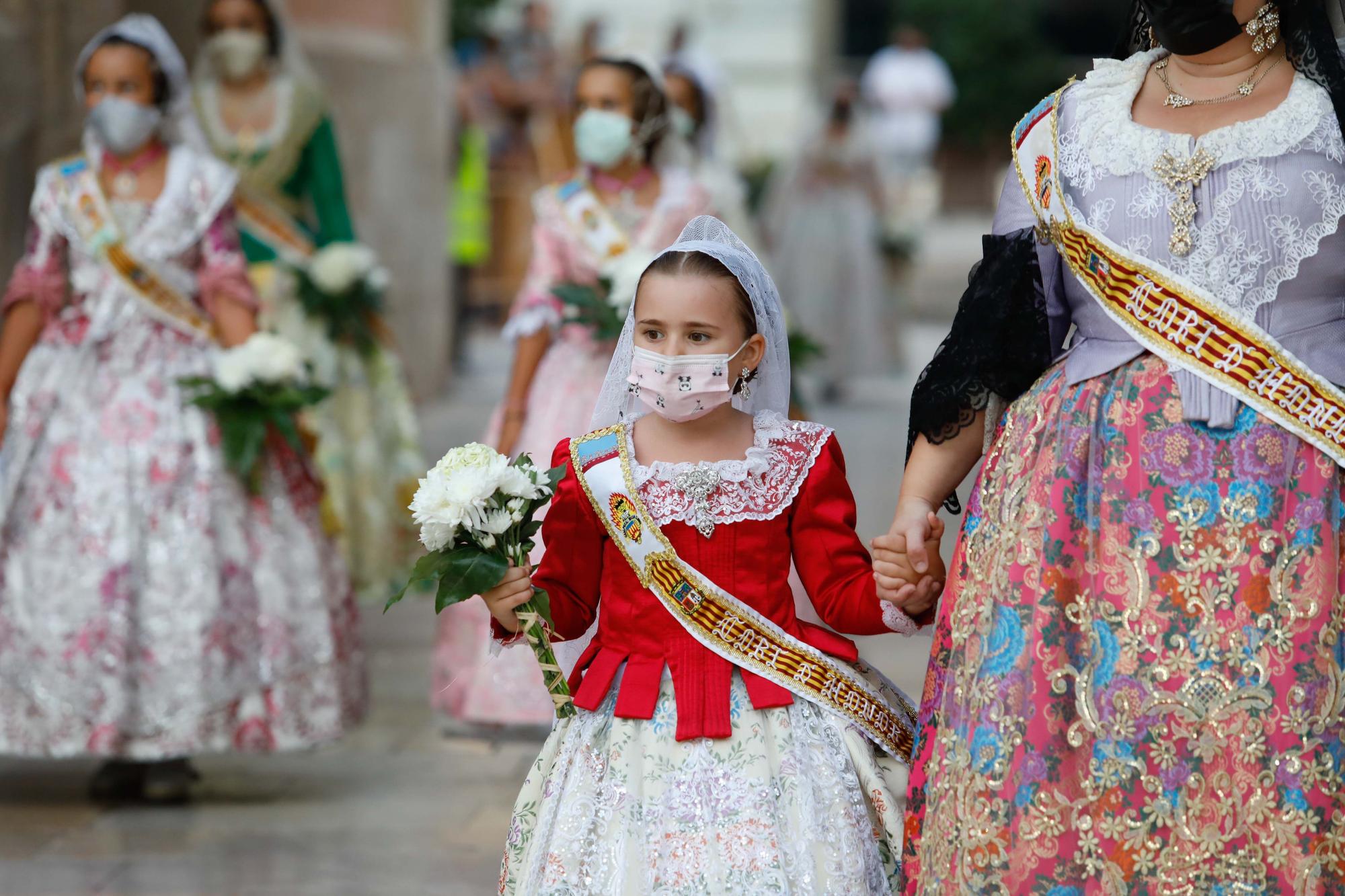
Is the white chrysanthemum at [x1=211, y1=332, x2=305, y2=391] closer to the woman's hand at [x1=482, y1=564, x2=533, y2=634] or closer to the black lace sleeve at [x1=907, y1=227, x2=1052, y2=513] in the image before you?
the woman's hand at [x1=482, y1=564, x2=533, y2=634]

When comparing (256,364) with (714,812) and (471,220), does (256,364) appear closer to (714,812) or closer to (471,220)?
(714,812)

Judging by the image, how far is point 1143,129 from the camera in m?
3.13

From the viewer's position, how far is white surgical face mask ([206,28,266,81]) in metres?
7.57

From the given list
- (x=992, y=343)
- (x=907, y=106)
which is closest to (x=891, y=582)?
(x=992, y=343)

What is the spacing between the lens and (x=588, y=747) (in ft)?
11.1

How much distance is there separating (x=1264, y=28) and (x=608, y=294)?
2.83 m

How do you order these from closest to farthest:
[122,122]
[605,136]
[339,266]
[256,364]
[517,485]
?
[517,485] → [256,364] → [122,122] → [605,136] → [339,266]

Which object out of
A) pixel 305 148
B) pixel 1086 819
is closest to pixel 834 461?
pixel 1086 819

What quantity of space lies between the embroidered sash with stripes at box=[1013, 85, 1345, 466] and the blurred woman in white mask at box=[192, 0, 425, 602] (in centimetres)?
466

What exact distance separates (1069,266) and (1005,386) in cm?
24

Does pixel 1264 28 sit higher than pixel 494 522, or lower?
higher

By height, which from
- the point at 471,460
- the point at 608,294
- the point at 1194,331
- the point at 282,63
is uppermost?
the point at 282,63

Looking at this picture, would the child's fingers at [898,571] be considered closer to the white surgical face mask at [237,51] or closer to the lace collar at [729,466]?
the lace collar at [729,466]

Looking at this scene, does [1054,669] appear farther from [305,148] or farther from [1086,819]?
[305,148]
